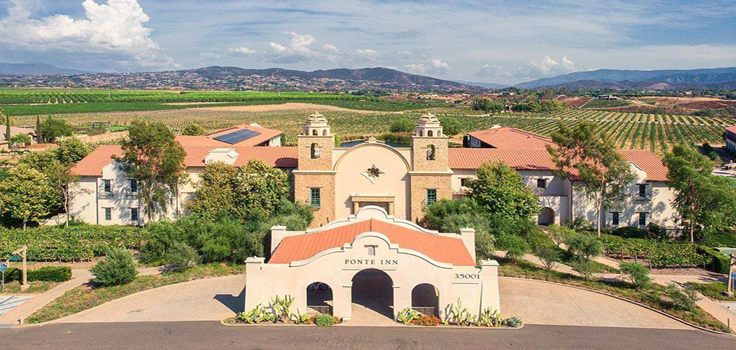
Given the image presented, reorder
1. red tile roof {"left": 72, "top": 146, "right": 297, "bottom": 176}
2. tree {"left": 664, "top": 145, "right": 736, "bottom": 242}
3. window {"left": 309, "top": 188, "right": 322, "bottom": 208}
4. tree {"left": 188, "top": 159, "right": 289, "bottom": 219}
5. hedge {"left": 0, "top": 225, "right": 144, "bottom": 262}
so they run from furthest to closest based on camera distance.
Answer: red tile roof {"left": 72, "top": 146, "right": 297, "bottom": 176} → window {"left": 309, "top": 188, "right": 322, "bottom": 208} → tree {"left": 188, "top": 159, "right": 289, "bottom": 219} → tree {"left": 664, "top": 145, "right": 736, "bottom": 242} → hedge {"left": 0, "top": 225, "right": 144, "bottom": 262}

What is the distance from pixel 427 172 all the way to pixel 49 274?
24152 mm

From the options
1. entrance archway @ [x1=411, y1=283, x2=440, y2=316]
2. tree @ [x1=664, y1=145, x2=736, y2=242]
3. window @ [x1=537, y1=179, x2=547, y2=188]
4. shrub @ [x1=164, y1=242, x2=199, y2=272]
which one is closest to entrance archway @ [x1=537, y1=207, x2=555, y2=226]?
window @ [x1=537, y1=179, x2=547, y2=188]

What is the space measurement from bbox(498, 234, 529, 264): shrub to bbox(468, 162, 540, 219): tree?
3.59 metres

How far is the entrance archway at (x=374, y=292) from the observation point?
1070 inches

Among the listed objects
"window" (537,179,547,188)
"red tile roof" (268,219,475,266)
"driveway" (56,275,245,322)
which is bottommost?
"driveway" (56,275,245,322)

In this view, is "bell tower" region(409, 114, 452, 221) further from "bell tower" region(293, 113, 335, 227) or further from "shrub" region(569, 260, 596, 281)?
"shrub" region(569, 260, 596, 281)

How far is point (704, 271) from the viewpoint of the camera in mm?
35000

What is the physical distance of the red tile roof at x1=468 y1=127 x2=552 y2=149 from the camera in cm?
5850

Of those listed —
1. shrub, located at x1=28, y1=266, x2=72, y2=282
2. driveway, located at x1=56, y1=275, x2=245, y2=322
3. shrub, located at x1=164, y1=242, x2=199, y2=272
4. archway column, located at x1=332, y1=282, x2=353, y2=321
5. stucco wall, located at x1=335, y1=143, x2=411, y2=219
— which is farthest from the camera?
stucco wall, located at x1=335, y1=143, x2=411, y2=219

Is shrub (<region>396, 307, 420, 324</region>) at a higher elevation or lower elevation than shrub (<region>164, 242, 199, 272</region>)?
lower

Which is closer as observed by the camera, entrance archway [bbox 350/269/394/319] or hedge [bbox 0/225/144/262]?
entrance archway [bbox 350/269/394/319]

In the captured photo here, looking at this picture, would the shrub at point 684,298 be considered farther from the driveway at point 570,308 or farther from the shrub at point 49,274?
the shrub at point 49,274

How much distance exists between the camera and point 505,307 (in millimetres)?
27594

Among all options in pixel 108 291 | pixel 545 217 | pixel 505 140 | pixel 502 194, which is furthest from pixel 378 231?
pixel 505 140
